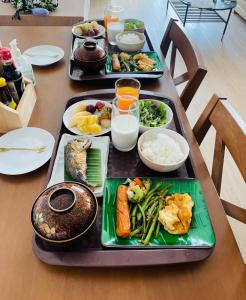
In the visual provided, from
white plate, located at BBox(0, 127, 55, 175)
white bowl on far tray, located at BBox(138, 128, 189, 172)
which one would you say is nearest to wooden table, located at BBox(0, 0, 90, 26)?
white plate, located at BBox(0, 127, 55, 175)

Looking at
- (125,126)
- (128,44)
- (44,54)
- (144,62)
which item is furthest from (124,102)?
(44,54)

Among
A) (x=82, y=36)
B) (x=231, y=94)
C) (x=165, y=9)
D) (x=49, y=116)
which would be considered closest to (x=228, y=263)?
(x=49, y=116)

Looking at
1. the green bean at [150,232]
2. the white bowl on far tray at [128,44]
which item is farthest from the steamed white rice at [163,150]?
the white bowl on far tray at [128,44]

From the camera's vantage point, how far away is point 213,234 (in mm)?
673

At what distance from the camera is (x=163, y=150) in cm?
88

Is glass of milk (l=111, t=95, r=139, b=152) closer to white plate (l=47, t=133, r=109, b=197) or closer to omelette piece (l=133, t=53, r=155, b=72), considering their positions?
white plate (l=47, t=133, r=109, b=197)

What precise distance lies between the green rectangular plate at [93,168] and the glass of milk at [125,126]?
9 centimetres

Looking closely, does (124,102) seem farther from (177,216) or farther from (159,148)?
(177,216)

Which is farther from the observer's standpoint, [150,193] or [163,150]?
[163,150]

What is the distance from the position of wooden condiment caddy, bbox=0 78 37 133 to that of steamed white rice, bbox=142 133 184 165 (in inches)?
19.2

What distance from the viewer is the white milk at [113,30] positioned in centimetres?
→ 153

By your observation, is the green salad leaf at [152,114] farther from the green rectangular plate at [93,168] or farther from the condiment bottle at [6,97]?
the condiment bottle at [6,97]

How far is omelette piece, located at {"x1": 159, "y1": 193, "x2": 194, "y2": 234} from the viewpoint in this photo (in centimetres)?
69

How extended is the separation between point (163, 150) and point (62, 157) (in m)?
0.35
